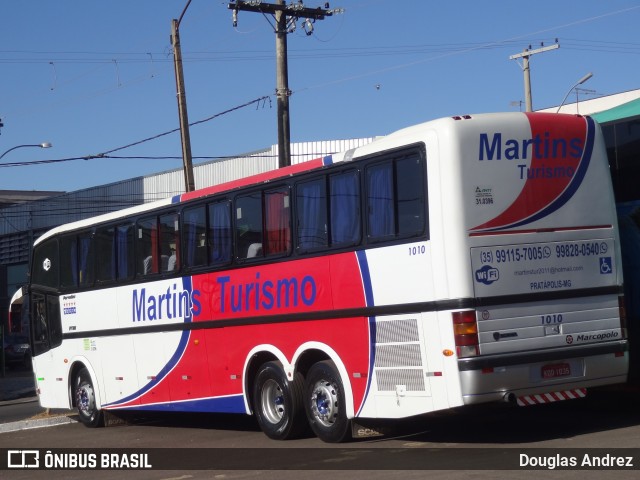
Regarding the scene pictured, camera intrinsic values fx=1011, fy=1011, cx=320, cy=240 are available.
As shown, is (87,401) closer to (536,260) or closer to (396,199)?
(396,199)

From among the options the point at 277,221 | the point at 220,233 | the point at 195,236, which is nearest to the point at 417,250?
the point at 277,221

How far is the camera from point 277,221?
13.1m

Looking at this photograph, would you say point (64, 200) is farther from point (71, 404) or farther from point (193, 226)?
point (193, 226)

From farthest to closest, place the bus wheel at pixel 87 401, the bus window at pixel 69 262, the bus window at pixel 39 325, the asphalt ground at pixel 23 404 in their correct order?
the bus window at pixel 39 325, the asphalt ground at pixel 23 404, the bus window at pixel 69 262, the bus wheel at pixel 87 401

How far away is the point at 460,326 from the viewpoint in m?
10.4

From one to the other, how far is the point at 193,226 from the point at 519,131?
556 cm

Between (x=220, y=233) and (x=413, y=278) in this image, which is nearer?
(x=413, y=278)

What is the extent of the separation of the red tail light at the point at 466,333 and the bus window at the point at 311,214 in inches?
92.9

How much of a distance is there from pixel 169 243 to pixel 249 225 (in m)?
2.17

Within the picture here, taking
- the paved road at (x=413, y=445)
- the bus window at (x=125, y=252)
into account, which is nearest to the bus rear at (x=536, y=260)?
the paved road at (x=413, y=445)

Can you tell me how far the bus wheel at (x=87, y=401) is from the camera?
17766mm

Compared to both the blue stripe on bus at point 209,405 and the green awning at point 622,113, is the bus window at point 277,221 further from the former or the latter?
the green awning at point 622,113

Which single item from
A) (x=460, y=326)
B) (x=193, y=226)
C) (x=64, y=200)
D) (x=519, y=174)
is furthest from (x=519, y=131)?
(x=64, y=200)

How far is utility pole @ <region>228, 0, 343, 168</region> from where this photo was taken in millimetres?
22953
